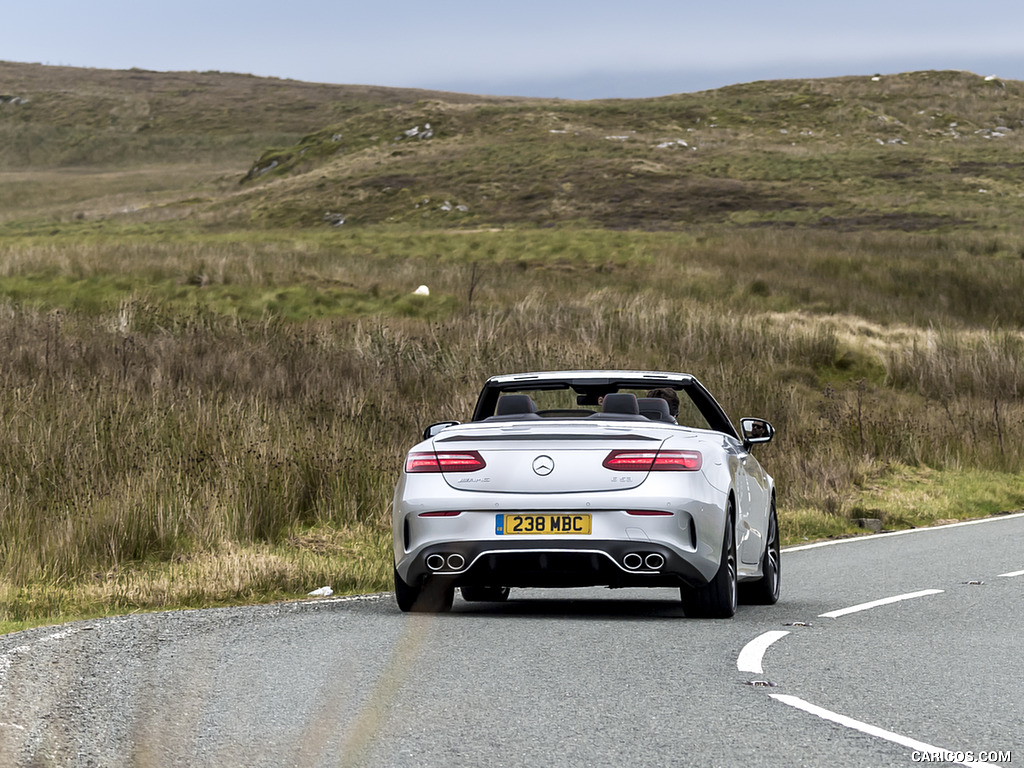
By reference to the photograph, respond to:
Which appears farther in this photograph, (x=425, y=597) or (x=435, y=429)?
(x=425, y=597)

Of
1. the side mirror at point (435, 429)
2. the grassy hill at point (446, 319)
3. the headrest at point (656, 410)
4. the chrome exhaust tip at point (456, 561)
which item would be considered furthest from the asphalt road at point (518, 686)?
the grassy hill at point (446, 319)

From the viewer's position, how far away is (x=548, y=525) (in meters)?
9.69

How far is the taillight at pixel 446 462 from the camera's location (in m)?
9.82

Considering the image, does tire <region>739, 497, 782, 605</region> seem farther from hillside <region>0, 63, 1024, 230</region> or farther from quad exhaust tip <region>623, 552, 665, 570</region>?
hillside <region>0, 63, 1024, 230</region>

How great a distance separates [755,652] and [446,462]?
7.28ft

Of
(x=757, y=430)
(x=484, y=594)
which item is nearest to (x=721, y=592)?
(x=757, y=430)

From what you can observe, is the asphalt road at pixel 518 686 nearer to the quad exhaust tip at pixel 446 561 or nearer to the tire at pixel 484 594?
the tire at pixel 484 594

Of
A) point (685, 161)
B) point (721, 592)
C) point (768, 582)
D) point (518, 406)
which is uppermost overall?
point (518, 406)

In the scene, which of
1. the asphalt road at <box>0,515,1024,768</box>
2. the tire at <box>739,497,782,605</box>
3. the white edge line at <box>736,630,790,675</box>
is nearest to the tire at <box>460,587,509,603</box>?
the asphalt road at <box>0,515,1024,768</box>

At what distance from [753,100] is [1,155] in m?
64.5

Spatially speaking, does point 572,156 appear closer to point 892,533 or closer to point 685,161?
point 685,161

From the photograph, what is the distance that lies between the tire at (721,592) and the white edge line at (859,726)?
8.21 ft

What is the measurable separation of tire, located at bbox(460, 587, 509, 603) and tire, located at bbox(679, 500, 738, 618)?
6.11 feet

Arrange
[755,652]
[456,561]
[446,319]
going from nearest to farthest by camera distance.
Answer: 1. [755,652]
2. [456,561]
3. [446,319]
